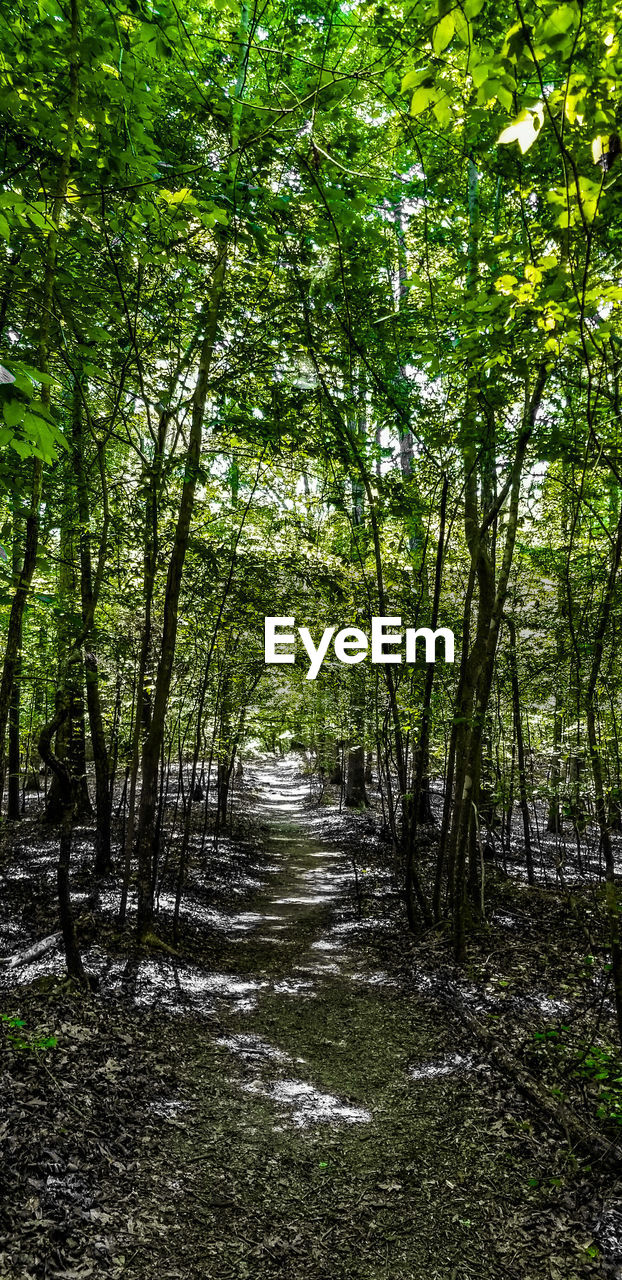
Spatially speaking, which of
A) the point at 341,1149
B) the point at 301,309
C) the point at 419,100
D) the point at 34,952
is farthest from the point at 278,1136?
the point at 301,309

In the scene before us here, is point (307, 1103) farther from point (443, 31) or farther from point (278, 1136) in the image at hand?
point (443, 31)

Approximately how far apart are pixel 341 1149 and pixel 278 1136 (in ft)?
1.36

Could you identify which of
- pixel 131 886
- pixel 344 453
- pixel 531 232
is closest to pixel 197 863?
pixel 131 886

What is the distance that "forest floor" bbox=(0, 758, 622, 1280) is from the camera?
304 centimetres

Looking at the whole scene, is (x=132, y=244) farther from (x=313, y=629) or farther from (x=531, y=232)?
(x=313, y=629)

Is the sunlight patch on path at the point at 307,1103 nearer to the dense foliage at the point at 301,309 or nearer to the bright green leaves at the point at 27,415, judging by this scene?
the dense foliage at the point at 301,309

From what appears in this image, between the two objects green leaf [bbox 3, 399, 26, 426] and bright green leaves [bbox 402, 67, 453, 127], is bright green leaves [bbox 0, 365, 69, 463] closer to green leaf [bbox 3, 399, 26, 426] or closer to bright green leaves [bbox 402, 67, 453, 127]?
green leaf [bbox 3, 399, 26, 426]

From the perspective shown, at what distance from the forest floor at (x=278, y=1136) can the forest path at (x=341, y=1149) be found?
14 millimetres

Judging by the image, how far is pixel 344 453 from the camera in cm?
611

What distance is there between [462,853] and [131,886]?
4912 millimetres

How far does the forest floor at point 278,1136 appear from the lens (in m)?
3.04

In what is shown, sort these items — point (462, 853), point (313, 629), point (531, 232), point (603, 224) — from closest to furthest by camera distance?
point (603, 224) < point (531, 232) < point (462, 853) < point (313, 629)

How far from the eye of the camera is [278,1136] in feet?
13.5

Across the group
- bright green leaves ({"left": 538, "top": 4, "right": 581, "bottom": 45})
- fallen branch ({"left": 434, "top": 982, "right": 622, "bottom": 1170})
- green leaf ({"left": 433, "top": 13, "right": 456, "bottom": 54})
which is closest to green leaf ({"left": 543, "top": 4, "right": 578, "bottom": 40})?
bright green leaves ({"left": 538, "top": 4, "right": 581, "bottom": 45})
